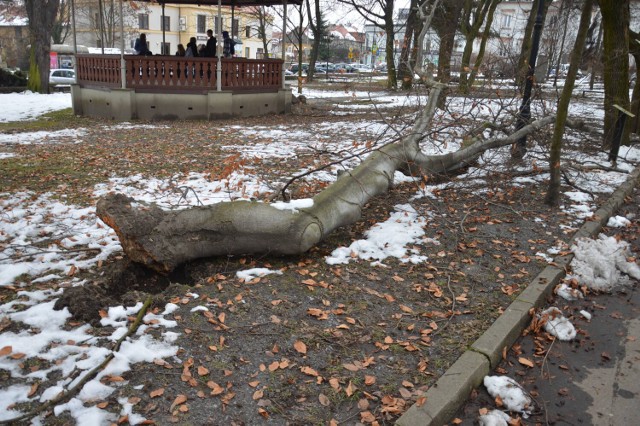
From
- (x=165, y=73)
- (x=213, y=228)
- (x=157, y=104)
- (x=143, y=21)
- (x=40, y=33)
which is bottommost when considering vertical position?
(x=213, y=228)

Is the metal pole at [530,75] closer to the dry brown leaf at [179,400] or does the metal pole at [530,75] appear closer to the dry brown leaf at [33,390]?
the dry brown leaf at [179,400]

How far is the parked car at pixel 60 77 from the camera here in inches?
1310

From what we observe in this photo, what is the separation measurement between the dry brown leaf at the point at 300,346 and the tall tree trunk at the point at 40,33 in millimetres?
26086

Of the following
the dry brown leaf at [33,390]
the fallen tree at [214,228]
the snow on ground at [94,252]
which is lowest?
the dry brown leaf at [33,390]

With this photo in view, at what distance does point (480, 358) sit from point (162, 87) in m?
15.5

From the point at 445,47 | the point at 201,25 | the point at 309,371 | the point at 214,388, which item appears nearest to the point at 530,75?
the point at 309,371

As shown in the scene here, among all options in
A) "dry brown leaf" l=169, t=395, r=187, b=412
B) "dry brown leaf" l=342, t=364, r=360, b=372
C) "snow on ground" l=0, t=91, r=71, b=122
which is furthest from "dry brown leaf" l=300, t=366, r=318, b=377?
"snow on ground" l=0, t=91, r=71, b=122

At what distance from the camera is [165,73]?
16875 mm

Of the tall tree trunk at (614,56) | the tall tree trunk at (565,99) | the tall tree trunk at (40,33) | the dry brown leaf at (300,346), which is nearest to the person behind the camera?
the dry brown leaf at (300,346)

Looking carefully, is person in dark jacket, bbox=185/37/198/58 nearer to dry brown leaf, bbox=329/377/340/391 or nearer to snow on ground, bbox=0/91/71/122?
snow on ground, bbox=0/91/71/122

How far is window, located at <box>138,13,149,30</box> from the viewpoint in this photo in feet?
216

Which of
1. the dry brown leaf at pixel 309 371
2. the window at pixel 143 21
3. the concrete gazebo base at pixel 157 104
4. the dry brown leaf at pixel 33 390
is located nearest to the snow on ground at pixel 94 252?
the dry brown leaf at pixel 33 390

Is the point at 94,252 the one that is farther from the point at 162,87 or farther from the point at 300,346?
the point at 162,87

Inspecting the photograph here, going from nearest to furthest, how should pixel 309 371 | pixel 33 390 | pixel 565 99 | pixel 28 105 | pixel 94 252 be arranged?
pixel 33 390 < pixel 309 371 < pixel 94 252 < pixel 565 99 < pixel 28 105
